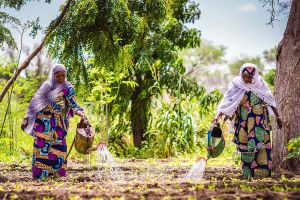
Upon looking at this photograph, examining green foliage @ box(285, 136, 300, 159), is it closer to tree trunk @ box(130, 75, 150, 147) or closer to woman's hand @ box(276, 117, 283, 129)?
woman's hand @ box(276, 117, 283, 129)

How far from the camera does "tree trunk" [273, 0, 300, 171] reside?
22.9ft

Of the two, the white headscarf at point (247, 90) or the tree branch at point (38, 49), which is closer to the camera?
the white headscarf at point (247, 90)

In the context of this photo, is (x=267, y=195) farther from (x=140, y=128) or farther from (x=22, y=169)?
(x=140, y=128)

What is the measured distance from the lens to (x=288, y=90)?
23.1ft

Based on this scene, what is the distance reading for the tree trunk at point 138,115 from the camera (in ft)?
43.3

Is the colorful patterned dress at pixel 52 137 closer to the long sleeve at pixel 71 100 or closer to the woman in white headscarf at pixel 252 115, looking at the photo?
the long sleeve at pixel 71 100

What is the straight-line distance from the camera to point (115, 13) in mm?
8047

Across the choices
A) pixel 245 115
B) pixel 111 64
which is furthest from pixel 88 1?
pixel 245 115

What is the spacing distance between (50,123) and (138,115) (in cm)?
623

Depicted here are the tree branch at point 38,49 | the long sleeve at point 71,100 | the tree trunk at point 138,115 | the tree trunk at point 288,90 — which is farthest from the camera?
the tree trunk at point 138,115

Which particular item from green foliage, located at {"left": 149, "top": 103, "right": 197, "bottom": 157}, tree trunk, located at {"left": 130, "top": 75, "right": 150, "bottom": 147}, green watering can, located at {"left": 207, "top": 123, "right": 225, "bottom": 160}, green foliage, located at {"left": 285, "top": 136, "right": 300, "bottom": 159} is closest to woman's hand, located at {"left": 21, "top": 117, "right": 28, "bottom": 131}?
green watering can, located at {"left": 207, "top": 123, "right": 225, "bottom": 160}

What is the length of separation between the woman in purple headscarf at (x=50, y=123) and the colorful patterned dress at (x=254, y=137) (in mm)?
2240

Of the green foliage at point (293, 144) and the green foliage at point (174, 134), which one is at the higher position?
the green foliage at point (174, 134)

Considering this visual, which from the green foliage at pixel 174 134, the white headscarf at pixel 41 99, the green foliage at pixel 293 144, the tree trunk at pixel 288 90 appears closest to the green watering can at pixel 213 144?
the green foliage at pixel 293 144
